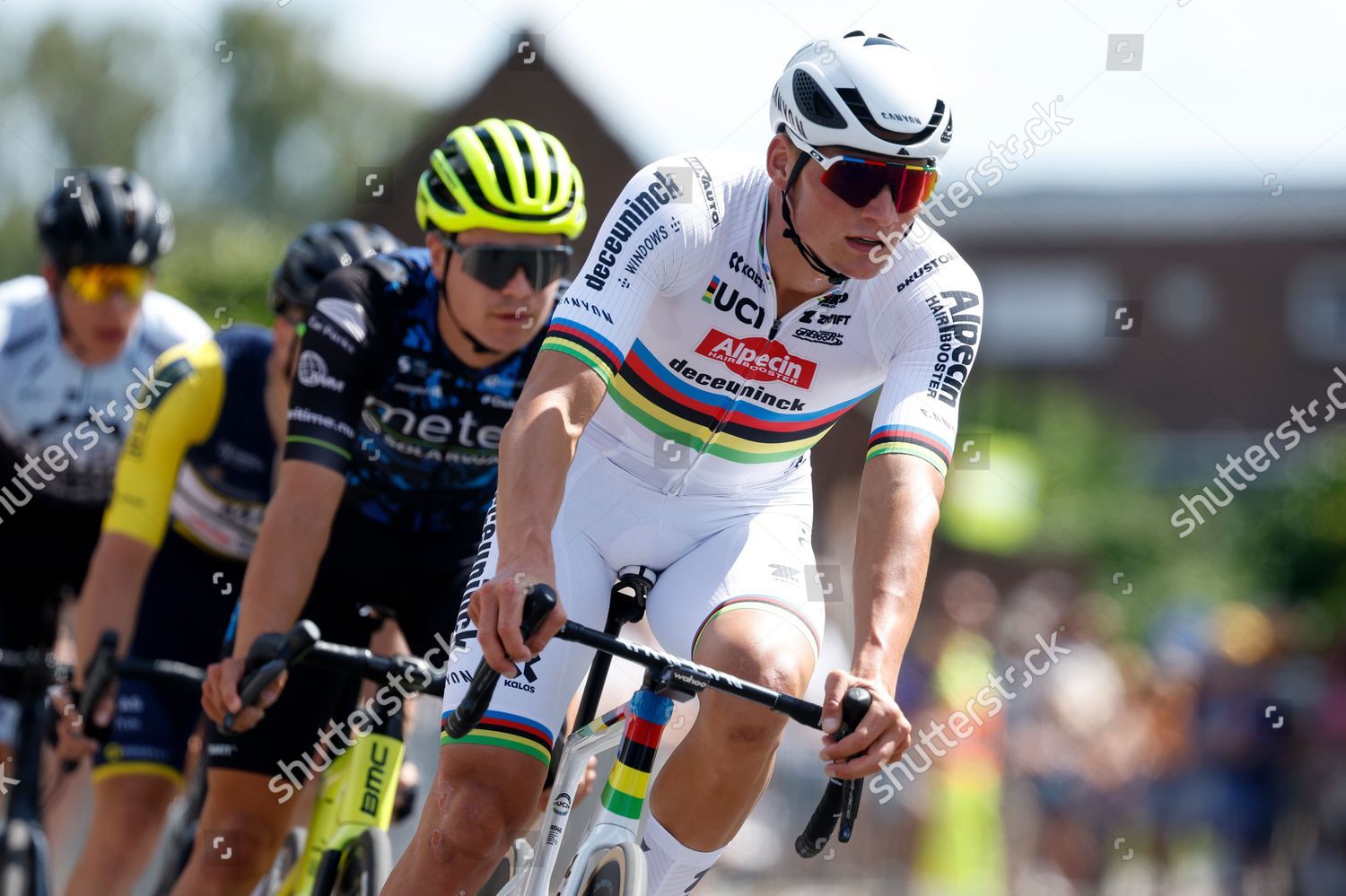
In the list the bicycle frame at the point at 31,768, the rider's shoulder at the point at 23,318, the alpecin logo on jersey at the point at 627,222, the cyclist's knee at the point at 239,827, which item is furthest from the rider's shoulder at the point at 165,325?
the alpecin logo on jersey at the point at 627,222

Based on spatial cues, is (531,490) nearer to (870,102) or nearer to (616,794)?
(616,794)

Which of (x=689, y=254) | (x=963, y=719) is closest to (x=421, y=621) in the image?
(x=689, y=254)

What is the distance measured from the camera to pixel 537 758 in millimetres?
4188

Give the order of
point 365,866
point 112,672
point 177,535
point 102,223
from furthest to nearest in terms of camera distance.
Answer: point 102,223, point 177,535, point 112,672, point 365,866

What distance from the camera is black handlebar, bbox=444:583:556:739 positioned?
3.31m

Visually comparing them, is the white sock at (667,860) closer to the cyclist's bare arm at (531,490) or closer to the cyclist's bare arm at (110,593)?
the cyclist's bare arm at (531,490)

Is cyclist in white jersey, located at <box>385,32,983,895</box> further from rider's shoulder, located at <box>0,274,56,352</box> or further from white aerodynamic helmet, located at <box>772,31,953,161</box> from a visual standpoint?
rider's shoulder, located at <box>0,274,56,352</box>

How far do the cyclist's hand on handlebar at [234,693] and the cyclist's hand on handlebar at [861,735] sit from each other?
178 centimetres

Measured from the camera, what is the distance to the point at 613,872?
11.9 feet

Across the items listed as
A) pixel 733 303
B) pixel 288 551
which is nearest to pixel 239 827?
pixel 288 551

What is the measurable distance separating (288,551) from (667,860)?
1.59m

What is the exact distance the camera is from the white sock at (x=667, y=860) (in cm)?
397

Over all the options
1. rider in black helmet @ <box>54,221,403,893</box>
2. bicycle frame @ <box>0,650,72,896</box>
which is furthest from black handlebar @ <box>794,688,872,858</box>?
bicycle frame @ <box>0,650,72,896</box>

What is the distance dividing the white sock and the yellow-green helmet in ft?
6.61
